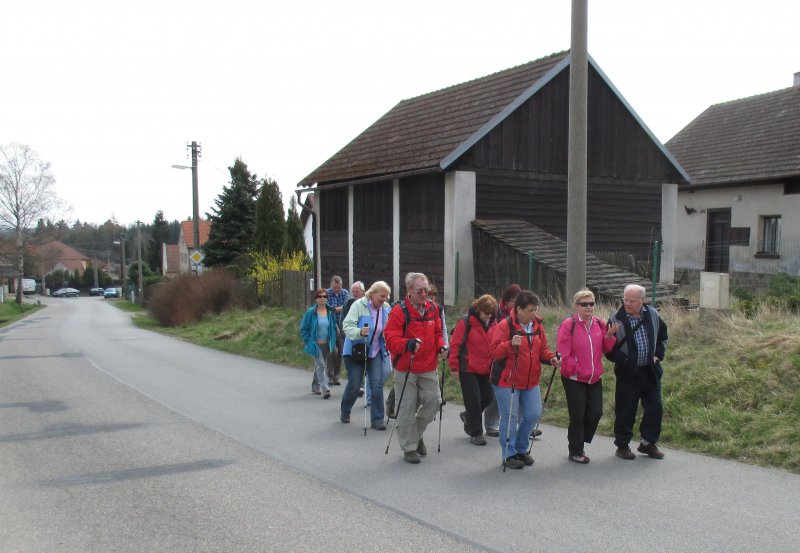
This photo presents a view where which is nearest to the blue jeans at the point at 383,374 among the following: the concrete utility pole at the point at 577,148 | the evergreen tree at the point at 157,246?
the concrete utility pole at the point at 577,148

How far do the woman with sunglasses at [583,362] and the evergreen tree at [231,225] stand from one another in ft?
144

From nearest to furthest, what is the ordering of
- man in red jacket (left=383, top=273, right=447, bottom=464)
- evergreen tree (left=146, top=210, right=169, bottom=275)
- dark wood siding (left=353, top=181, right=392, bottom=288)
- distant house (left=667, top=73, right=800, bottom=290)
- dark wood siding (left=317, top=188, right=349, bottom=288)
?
man in red jacket (left=383, top=273, right=447, bottom=464), dark wood siding (left=353, top=181, right=392, bottom=288), distant house (left=667, top=73, right=800, bottom=290), dark wood siding (left=317, top=188, right=349, bottom=288), evergreen tree (left=146, top=210, right=169, bottom=275)

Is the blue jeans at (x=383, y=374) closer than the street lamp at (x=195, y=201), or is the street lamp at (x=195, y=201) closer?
the blue jeans at (x=383, y=374)

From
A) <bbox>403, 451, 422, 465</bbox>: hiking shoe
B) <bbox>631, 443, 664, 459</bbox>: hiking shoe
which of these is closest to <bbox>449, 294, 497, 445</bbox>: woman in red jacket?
<bbox>403, 451, 422, 465</bbox>: hiking shoe

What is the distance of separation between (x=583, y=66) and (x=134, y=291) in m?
72.7

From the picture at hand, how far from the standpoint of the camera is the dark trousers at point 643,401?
7000 mm

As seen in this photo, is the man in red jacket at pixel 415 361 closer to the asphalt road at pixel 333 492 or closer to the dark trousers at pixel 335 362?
the asphalt road at pixel 333 492

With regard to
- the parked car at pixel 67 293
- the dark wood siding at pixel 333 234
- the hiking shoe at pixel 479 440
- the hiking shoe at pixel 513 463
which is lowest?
the parked car at pixel 67 293

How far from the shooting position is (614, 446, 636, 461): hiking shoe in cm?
707

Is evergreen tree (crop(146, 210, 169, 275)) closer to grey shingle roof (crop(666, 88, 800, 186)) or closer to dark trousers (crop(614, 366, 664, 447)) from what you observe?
grey shingle roof (crop(666, 88, 800, 186))

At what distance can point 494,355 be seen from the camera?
22.7 ft

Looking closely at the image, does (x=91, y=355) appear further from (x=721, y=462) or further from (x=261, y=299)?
Answer: (x=721, y=462)

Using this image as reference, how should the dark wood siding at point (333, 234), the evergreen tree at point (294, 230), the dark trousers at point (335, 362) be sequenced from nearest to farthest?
the dark trousers at point (335, 362), the dark wood siding at point (333, 234), the evergreen tree at point (294, 230)

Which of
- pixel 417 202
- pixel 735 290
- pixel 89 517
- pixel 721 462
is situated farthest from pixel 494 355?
pixel 417 202
